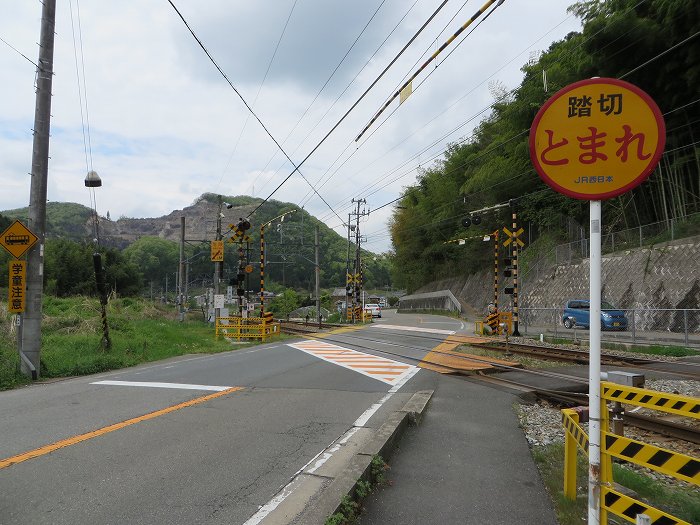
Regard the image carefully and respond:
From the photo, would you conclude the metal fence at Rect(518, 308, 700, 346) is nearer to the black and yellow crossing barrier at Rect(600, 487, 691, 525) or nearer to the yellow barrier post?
the yellow barrier post

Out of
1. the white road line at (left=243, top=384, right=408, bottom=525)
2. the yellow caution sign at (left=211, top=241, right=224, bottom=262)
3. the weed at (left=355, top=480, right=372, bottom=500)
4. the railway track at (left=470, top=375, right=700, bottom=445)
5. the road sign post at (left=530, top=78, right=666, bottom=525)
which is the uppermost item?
the yellow caution sign at (left=211, top=241, right=224, bottom=262)

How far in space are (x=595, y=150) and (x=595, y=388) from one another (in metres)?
1.53

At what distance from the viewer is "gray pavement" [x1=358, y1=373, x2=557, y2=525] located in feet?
12.7

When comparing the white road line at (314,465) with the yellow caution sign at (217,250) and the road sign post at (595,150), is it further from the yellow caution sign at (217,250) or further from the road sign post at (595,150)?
the yellow caution sign at (217,250)

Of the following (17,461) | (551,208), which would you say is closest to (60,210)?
(551,208)

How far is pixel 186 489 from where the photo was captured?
13.8 ft

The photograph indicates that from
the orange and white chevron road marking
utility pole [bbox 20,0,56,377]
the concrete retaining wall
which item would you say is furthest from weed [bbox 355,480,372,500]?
the concrete retaining wall

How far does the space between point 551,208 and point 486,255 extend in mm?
13532

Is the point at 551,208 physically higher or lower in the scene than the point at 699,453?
higher

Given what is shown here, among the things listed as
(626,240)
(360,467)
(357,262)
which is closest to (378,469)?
(360,467)

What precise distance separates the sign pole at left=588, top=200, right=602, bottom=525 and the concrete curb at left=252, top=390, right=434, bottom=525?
173cm

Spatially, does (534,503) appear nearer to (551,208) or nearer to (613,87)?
(613,87)

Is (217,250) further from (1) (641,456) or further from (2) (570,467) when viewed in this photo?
(1) (641,456)

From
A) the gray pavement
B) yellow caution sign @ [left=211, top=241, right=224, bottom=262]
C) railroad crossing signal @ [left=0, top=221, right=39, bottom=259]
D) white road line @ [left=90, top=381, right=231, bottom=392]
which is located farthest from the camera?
yellow caution sign @ [left=211, top=241, right=224, bottom=262]
